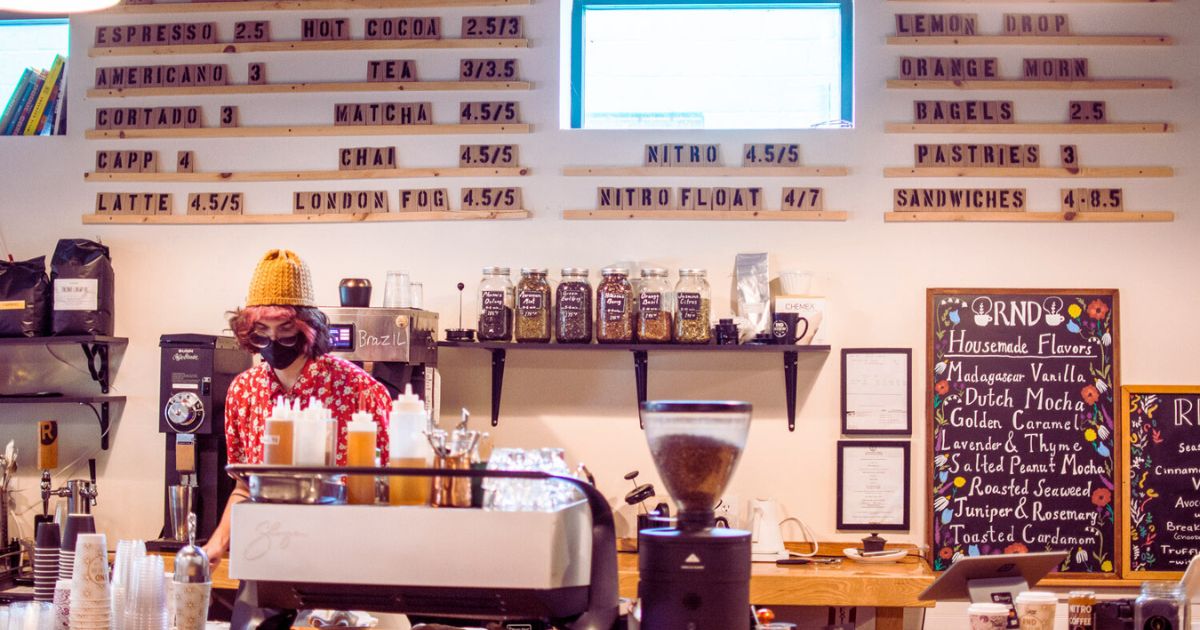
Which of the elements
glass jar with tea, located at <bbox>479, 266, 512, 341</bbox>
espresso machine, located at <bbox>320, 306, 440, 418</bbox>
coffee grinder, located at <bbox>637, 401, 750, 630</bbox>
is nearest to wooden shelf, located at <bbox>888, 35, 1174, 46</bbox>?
glass jar with tea, located at <bbox>479, 266, 512, 341</bbox>

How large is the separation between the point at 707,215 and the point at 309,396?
71.0 inches

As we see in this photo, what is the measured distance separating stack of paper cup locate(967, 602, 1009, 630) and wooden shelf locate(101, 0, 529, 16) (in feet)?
9.79

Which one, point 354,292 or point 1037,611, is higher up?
point 354,292

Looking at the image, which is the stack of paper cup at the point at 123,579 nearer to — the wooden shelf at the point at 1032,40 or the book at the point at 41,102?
the book at the point at 41,102

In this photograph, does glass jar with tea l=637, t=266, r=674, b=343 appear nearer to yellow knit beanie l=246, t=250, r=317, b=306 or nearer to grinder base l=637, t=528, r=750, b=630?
yellow knit beanie l=246, t=250, r=317, b=306

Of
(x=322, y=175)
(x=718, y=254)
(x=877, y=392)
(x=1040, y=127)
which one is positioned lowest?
(x=877, y=392)

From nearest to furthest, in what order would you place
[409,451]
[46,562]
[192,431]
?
[409,451]
[46,562]
[192,431]

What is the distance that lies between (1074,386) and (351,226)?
2784 mm

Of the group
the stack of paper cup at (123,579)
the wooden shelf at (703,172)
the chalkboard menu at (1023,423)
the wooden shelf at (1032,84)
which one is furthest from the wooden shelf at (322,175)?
the stack of paper cup at (123,579)

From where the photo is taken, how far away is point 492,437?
4594 millimetres

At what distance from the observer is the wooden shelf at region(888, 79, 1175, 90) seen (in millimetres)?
4492

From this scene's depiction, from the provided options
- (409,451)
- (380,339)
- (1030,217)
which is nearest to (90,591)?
(409,451)

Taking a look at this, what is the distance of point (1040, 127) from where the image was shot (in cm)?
451

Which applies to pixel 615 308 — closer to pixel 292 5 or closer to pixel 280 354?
pixel 280 354
